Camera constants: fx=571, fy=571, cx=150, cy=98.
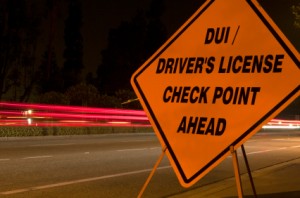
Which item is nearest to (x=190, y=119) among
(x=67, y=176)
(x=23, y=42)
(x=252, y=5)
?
(x=252, y=5)

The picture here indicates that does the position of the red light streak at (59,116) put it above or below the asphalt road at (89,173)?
below

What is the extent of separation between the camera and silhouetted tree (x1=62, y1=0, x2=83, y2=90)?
2199 inches

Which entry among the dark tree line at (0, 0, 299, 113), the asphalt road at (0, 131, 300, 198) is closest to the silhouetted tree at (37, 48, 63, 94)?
the dark tree line at (0, 0, 299, 113)

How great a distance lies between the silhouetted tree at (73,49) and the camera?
55844mm

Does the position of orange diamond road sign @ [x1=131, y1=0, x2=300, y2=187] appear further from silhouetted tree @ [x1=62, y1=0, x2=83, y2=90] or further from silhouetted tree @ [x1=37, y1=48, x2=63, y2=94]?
silhouetted tree @ [x1=62, y1=0, x2=83, y2=90]

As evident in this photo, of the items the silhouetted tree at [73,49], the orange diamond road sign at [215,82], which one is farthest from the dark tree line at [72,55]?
the orange diamond road sign at [215,82]

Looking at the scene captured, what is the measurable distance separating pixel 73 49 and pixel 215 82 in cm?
5197

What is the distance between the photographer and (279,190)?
10.1m

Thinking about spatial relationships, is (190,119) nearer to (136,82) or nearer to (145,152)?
(136,82)

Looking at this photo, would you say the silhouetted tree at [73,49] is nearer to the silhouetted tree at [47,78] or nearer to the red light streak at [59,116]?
the silhouetted tree at [47,78]

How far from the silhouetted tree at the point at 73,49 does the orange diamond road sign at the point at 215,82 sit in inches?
1966

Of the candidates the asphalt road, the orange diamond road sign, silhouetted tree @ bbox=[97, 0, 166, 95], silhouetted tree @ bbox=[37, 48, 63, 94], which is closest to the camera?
the orange diamond road sign

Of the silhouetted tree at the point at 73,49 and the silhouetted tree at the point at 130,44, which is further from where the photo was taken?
the silhouetted tree at the point at 130,44

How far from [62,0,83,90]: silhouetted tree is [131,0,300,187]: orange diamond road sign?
49.9 meters
